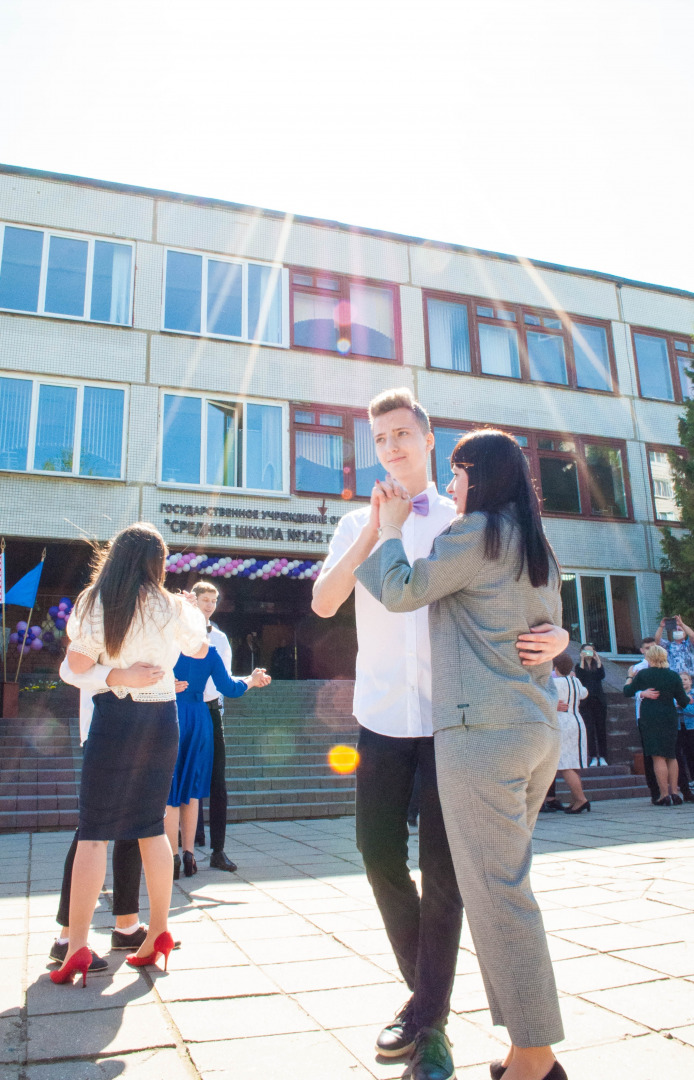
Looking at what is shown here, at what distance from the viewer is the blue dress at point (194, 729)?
5633 millimetres

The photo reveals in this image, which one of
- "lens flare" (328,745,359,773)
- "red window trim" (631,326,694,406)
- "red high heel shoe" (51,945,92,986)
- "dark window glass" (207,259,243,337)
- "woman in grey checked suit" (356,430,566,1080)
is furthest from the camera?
"red window trim" (631,326,694,406)

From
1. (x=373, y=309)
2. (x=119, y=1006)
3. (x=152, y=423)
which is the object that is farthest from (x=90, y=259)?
(x=119, y=1006)

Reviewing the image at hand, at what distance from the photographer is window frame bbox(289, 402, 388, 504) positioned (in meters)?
16.4

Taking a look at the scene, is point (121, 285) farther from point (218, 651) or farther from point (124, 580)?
point (124, 580)

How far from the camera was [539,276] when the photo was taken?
1973 cm

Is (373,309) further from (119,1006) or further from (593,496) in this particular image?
(119,1006)

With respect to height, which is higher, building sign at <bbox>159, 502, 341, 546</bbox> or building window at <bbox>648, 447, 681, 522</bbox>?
building window at <bbox>648, 447, 681, 522</bbox>

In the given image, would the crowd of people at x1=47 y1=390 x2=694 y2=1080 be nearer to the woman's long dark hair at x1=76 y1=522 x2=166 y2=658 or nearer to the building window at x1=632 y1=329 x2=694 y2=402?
the woman's long dark hair at x1=76 y1=522 x2=166 y2=658

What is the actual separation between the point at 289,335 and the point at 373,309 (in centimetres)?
215

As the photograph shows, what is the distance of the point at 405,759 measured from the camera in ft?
8.48

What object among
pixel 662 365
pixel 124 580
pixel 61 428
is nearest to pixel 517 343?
pixel 662 365

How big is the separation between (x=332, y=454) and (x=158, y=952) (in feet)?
45.6

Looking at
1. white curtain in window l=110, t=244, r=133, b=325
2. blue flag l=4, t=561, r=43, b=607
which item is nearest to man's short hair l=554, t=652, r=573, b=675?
blue flag l=4, t=561, r=43, b=607

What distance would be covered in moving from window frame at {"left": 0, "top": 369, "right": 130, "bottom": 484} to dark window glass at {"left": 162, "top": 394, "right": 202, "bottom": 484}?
76cm
